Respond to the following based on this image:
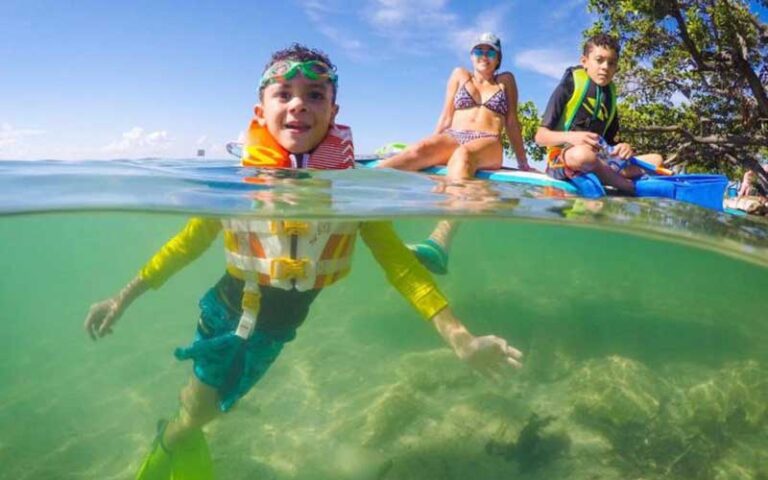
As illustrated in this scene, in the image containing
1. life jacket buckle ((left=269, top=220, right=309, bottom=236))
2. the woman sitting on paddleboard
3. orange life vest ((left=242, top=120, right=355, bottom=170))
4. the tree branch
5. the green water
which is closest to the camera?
life jacket buckle ((left=269, top=220, right=309, bottom=236))

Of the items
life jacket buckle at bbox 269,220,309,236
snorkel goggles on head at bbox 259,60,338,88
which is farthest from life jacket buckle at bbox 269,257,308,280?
snorkel goggles on head at bbox 259,60,338,88

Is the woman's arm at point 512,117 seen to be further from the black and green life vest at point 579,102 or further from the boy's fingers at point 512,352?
the boy's fingers at point 512,352

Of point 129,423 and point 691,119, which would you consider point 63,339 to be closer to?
point 129,423

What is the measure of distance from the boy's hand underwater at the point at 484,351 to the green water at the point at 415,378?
2.67 meters

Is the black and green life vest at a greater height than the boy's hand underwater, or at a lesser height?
greater

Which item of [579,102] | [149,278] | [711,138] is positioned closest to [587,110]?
[579,102]

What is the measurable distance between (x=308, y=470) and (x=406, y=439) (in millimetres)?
1051

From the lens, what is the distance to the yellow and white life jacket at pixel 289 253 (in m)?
3.95

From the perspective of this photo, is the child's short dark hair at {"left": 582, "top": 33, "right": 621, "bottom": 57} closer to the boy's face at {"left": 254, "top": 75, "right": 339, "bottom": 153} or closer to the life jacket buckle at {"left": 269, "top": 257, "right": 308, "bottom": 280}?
the boy's face at {"left": 254, "top": 75, "right": 339, "bottom": 153}

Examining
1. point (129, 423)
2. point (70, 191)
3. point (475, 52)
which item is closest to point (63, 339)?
point (129, 423)

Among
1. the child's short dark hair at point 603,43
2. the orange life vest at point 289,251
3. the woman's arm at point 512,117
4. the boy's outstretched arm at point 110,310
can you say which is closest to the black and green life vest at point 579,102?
the child's short dark hair at point 603,43

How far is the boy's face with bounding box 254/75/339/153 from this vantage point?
427cm

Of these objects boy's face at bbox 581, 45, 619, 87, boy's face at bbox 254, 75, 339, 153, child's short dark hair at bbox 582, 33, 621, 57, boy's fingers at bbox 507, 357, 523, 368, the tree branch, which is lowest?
boy's fingers at bbox 507, 357, 523, 368

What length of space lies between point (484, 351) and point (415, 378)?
12.7 ft
